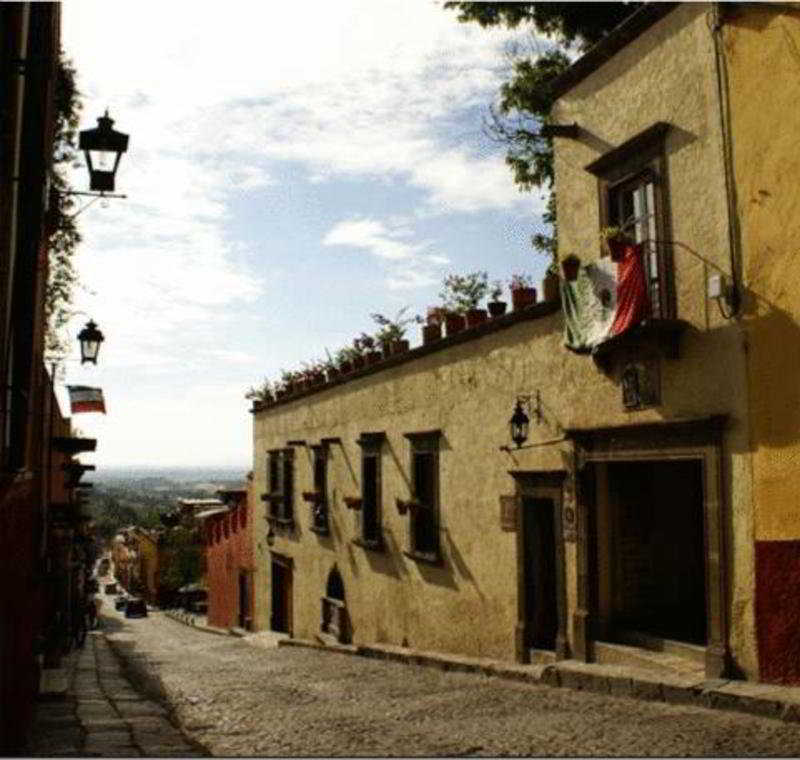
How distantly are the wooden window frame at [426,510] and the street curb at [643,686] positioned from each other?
1.88 m

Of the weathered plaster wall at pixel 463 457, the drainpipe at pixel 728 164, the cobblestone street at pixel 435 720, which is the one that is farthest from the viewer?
the weathered plaster wall at pixel 463 457

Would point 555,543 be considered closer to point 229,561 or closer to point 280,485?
point 280,485

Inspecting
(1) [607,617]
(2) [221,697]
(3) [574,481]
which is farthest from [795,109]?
(2) [221,697]

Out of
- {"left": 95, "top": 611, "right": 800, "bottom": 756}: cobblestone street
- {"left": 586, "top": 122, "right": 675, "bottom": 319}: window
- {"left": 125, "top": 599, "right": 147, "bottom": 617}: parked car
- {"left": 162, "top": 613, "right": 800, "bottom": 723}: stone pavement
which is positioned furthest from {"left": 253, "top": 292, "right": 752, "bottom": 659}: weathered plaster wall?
{"left": 125, "top": 599, "right": 147, "bottom": 617}: parked car

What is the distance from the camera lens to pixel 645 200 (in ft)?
32.8

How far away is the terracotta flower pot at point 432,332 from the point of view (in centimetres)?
1446

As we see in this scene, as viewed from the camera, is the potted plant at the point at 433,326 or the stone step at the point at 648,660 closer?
the stone step at the point at 648,660

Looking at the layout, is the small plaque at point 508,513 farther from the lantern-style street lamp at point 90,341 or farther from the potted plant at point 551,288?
the lantern-style street lamp at point 90,341

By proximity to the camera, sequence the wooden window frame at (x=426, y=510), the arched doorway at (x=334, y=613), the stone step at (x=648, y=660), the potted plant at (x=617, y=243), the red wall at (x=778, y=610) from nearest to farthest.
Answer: the red wall at (x=778, y=610) → the stone step at (x=648, y=660) → the potted plant at (x=617, y=243) → the wooden window frame at (x=426, y=510) → the arched doorway at (x=334, y=613)

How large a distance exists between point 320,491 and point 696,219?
1237 cm

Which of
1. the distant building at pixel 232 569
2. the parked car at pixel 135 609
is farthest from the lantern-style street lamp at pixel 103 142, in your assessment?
the parked car at pixel 135 609

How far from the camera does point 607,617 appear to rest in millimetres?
10328

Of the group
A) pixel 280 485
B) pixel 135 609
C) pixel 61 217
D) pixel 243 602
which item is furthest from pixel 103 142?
pixel 135 609

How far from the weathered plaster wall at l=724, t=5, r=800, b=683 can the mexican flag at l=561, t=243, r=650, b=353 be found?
1236 millimetres
